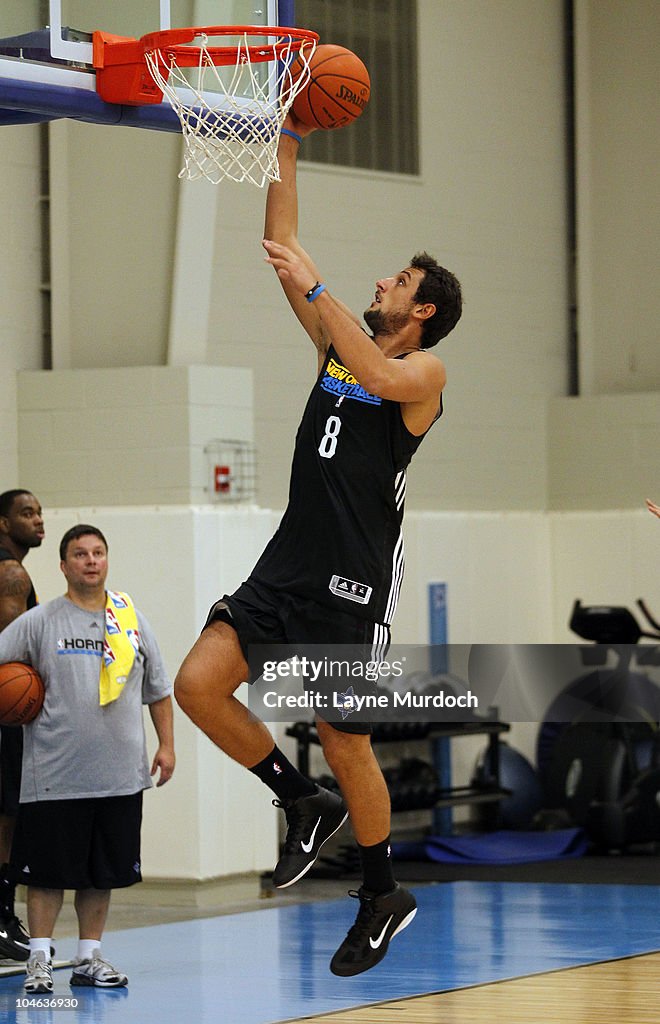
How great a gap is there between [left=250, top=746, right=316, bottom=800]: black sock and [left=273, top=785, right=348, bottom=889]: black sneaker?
0.08 feet

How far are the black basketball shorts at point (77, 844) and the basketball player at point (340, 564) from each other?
94.2 inches

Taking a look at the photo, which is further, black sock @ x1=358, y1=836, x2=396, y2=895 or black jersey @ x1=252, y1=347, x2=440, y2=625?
black sock @ x1=358, y1=836, x2=396, y2=895

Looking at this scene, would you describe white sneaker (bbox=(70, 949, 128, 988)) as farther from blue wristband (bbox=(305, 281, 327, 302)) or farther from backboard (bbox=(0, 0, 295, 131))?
blue wristband (bbox=(305, 281, 327, 302))

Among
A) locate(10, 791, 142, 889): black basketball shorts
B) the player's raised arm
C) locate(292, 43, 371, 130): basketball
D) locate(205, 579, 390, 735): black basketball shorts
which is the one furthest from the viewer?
locate(10, 791, 142, 889): black basketball shorts

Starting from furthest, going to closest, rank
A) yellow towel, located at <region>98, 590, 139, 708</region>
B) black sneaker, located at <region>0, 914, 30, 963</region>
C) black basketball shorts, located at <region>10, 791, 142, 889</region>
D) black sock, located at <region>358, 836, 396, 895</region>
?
black sneaker, located at <region>0, 914, 30, 963</region> → yellow towel, located at <region>98, 590, 139, 708</region> → black basketball shorts, located at <region>10, 791, 142, 889</region> → black sock, located at <region>358, 836, 396, 895</region>

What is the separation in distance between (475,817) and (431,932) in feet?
12.7

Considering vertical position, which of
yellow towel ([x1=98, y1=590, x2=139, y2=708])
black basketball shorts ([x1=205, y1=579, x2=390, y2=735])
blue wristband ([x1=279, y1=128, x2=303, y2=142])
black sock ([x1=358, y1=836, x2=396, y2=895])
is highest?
blue wristband ([x1=279, y1=128, x2=303, y2=142])

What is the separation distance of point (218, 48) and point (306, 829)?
2.64 m

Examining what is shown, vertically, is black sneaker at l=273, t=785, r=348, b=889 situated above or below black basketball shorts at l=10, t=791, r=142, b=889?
above

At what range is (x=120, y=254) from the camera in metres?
10.3

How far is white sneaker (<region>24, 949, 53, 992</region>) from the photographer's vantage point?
287 inches

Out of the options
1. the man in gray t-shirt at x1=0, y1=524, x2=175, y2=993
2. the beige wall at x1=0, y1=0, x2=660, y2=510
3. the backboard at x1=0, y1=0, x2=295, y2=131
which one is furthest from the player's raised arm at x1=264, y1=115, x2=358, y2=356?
the beige wall at x1=0, y1=0, x2=660, y2=510

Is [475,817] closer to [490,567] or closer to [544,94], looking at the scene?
[490,567]

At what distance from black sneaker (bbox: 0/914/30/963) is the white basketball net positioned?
3.99 m
